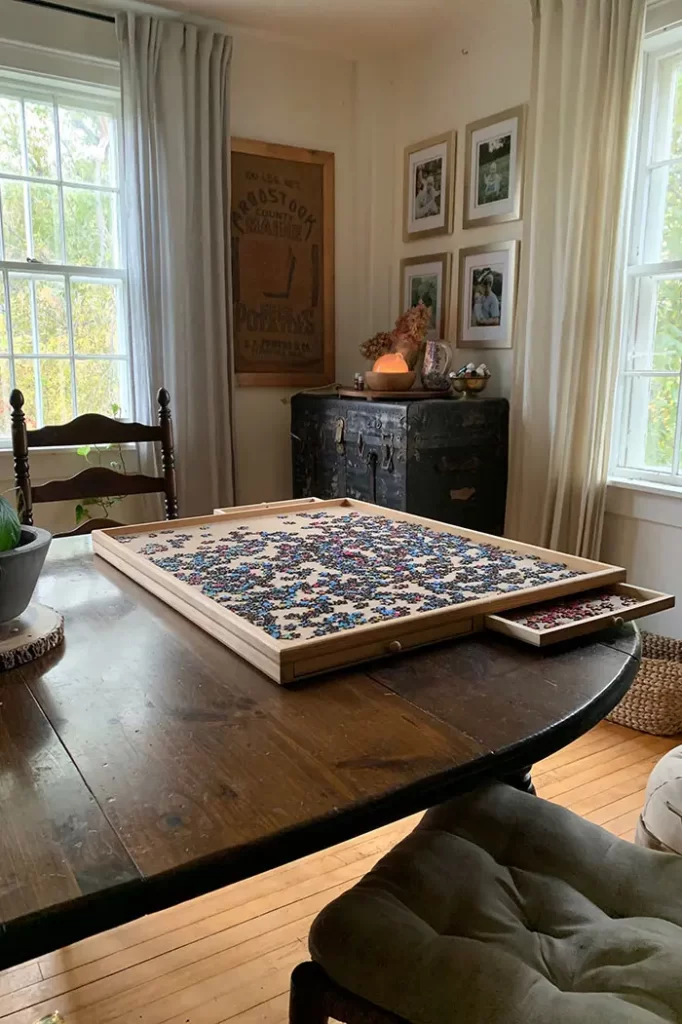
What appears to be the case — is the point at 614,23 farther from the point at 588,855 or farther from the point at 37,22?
the point at 588,855

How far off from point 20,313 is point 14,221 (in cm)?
36

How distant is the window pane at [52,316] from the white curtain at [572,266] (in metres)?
1.90

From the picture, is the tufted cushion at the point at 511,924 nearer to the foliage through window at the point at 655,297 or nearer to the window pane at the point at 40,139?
the foliage through window at the point at 655,297

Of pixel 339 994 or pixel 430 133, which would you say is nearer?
pixel 339 994

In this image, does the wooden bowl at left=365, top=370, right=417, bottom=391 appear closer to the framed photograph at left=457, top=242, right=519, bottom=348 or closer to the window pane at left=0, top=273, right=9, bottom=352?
the framed photograph at left=457, top=242, right=519, bottom=348

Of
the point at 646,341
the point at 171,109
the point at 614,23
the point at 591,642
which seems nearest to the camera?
the point at 591,642

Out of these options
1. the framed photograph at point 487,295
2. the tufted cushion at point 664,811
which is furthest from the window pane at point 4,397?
the tufted cushion at point 664,811

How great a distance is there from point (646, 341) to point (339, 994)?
2.56m

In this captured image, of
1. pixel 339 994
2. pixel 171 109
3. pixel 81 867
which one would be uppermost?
pixel 171 109


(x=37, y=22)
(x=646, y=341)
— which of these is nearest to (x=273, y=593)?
(x=646, y=341)

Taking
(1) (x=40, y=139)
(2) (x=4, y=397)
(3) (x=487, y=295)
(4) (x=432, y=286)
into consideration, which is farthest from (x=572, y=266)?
(2) (x=4, y=397)

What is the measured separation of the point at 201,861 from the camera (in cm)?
61

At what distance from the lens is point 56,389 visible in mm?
3221

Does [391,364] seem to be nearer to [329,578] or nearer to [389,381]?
[389,381]
